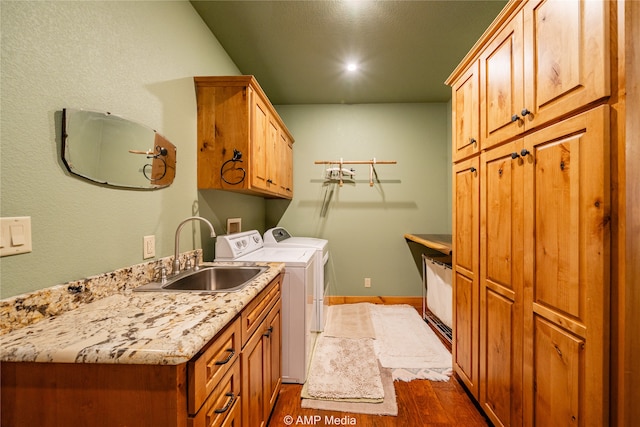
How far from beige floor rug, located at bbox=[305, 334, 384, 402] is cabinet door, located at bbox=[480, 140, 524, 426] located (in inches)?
27.0

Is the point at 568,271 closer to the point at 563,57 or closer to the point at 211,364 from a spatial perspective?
the point at 563,57

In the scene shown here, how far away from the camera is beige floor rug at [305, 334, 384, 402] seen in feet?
5.54

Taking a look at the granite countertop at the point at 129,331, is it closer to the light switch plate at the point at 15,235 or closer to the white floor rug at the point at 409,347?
the light switch plate at the point at 15,235

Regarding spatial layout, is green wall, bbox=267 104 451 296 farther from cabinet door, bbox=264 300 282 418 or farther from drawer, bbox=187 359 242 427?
drawer, bbox=187 359 242 427

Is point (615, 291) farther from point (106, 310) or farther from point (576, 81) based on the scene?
point (106, 310)

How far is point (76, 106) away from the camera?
0.95 m

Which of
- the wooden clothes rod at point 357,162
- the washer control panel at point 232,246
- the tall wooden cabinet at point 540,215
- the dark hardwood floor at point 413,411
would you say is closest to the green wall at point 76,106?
the washer control panel at point 232,246

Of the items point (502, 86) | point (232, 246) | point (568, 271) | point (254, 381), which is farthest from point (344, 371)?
point (502, 86)

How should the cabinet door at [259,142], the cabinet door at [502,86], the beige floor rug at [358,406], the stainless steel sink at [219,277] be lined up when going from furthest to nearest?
the cabinet door at [259,142]
the beige floor rug at [358,406]
the stainless steel sink at [219,277]
the cabinet door at [502,86]

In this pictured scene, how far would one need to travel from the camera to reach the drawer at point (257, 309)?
3.44ft

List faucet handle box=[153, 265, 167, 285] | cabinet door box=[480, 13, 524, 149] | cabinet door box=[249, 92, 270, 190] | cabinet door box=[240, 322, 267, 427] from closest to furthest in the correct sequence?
cabinet door box=[240, 322, 267, 427], cabinet door box=[480, 13, 524, 149], faucet handle box=[153, 265, 167, 285], cabinet door box=[249, 92, 270, 190]

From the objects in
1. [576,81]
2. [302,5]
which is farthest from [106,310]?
[302,5]

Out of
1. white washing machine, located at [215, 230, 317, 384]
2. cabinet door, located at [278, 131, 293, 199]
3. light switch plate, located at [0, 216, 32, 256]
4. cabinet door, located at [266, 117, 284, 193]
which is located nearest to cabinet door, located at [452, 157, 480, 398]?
white washing machine, located at [215, 230, 317, 384]

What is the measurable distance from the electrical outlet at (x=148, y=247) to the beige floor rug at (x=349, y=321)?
1784 mm
